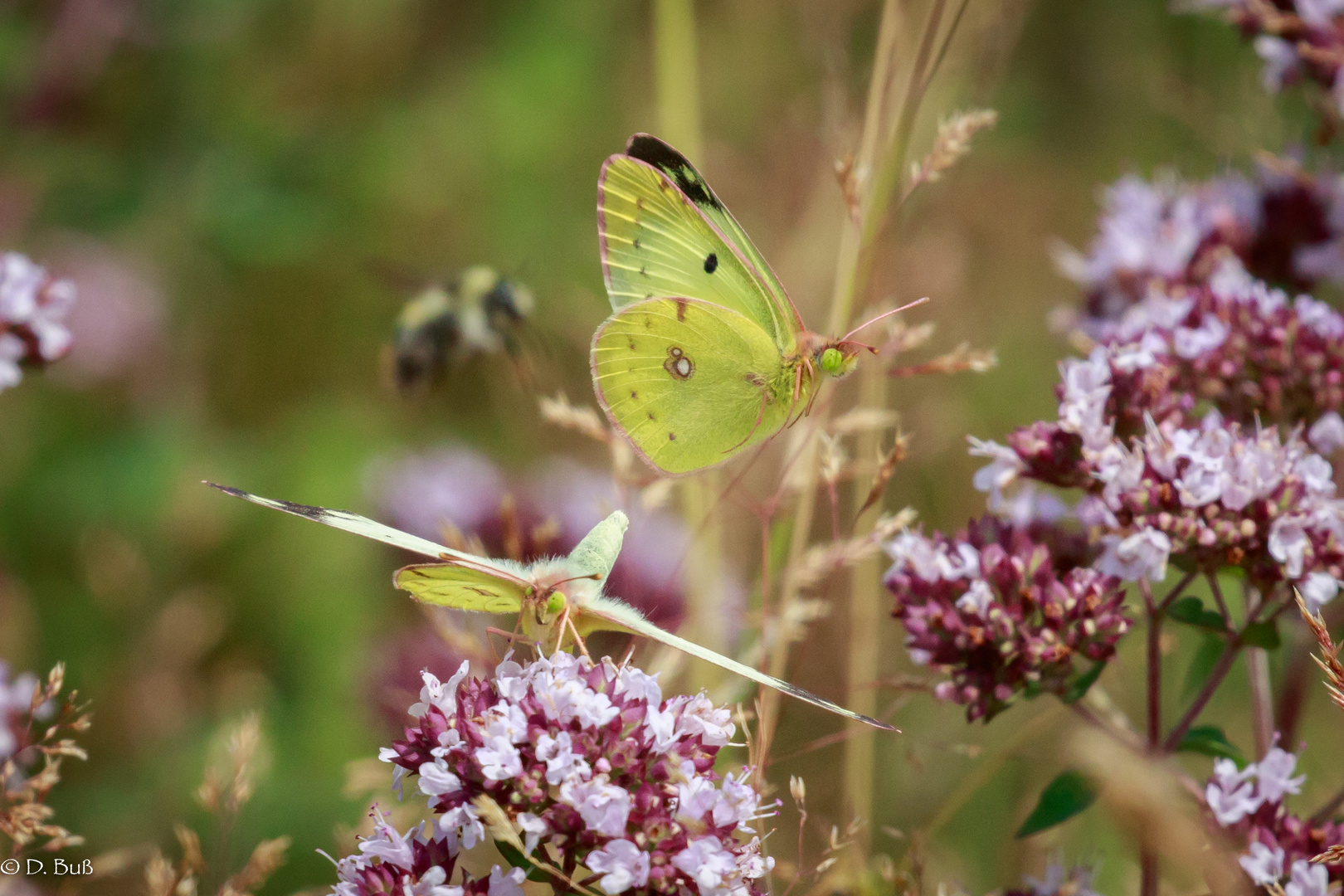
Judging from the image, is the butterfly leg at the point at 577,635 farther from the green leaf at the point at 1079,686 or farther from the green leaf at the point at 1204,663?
the green leaf at the point at 1204,663

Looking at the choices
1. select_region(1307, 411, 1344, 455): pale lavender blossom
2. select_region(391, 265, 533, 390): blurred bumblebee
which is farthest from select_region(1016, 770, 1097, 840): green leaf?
select_region(391, 265, 533, 390): blurred bumblebee

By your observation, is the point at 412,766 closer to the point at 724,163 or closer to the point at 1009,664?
the point at 1009,664

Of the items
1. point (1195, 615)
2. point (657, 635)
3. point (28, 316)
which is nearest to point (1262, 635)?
point (1195, 615)

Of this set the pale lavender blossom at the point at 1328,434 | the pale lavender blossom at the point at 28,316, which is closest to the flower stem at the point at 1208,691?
the pale lavender blossom at the point at 1328,434

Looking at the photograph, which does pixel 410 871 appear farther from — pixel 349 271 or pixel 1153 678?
pixel 349 271

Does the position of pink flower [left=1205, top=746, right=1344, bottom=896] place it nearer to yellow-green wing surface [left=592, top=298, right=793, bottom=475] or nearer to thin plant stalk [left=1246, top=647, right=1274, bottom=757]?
thin plant stalk [left=1246, top=647, right=1274, bottom=757]

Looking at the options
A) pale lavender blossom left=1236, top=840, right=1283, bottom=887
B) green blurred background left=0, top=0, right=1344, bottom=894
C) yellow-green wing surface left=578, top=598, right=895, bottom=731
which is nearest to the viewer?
yellow-green wing surface left=578, top=598, right=895, bottom=731

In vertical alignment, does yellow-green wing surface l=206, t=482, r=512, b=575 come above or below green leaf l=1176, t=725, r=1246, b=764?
above
